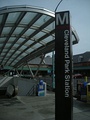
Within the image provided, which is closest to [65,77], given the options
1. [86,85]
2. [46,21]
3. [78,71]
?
[46,21]

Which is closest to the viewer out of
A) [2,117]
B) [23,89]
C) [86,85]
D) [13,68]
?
[2,117]

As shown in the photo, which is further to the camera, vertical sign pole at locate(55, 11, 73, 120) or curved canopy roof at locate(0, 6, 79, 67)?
curved canopy roof at locate(0, 6, 79, 67)

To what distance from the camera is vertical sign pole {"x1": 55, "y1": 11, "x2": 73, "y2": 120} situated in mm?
5051

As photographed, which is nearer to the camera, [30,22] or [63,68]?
[63,68]

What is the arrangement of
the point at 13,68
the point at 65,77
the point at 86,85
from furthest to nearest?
the point at 13,68 → the point at 86,85 → the point at 65,77

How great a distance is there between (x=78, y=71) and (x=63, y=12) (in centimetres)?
4710

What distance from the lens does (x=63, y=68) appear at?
5.12 m

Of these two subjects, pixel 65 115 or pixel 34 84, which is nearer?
pixel 65 115

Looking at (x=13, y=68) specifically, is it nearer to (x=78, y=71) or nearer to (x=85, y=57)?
(x=78, y=71)

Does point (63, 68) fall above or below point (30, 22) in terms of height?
below

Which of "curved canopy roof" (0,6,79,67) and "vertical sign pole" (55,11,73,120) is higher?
"curved canopy roof" (0,6,79,67)

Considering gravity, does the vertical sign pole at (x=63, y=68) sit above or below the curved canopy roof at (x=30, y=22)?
below

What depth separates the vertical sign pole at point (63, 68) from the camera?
16.6 feet

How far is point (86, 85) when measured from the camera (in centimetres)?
1416
